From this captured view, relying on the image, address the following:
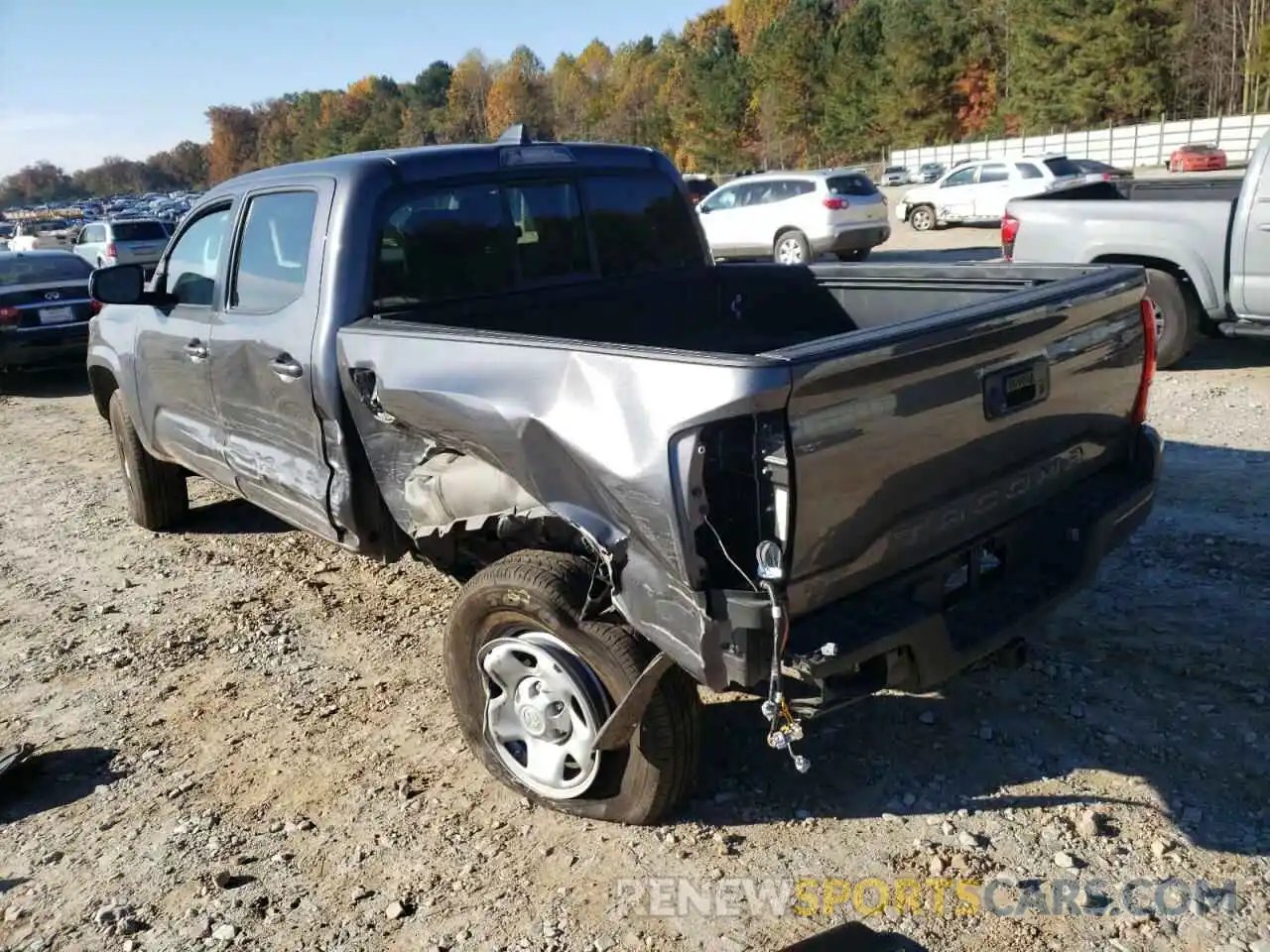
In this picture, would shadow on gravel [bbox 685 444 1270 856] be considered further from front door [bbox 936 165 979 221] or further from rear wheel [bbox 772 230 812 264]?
front door [bbox 936 165 979 221]

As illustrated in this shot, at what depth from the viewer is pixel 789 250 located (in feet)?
61.3

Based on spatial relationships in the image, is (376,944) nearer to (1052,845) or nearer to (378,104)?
(1052,845)

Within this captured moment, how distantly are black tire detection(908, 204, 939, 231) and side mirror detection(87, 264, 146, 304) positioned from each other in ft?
75.3

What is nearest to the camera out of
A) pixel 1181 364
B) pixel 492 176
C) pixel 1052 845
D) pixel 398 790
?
pixel 1052 845

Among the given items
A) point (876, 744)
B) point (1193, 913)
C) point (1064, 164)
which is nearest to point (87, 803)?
point (876, 744)

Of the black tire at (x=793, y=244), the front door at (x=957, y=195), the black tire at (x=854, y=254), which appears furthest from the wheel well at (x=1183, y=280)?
the front door at (x=957, y=195)

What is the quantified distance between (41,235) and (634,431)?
39510mm

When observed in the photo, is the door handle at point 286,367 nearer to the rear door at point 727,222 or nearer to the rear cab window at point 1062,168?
the rear door at point 727,222

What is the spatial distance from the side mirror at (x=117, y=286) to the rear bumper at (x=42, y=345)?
7598mm

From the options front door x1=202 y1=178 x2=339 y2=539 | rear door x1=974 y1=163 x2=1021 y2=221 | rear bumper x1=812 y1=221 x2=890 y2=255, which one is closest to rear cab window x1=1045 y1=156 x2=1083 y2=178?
rear door x1=974 y1=163 x2=1021 y2=221

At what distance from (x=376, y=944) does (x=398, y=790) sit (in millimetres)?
752

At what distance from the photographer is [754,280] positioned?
4.93 m

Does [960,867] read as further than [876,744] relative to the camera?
No

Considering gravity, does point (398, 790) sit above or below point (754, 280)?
below
